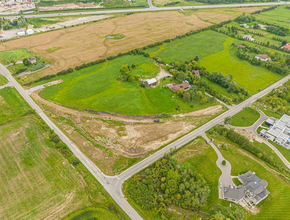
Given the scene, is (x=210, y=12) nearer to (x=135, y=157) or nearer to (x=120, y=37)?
(x=120, y=37)

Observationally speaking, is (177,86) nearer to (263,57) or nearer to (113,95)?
(113,95)

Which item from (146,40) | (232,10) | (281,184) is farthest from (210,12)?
(281,184)

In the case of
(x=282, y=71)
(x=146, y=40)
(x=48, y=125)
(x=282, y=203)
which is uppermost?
(x=146, y=40)

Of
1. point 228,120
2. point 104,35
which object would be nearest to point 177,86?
point 228,120

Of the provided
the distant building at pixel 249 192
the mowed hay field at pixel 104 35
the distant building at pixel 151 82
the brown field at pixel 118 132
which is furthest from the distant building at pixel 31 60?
the distant building at pixel 249 192

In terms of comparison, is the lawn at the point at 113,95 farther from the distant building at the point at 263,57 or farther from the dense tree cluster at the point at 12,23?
the dense tree cluster at the point at 12,23

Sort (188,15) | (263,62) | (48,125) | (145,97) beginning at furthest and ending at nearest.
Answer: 1. (188,15)
2. (263,62)
3. (145,97)
4. (48,125)

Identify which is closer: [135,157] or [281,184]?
[281,184]
